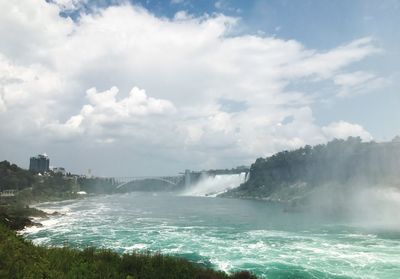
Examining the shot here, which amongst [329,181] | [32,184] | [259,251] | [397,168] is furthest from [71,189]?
[259,251]

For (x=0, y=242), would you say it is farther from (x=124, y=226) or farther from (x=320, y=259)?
(x=124, y=226)

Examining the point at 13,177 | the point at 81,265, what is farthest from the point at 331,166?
the point at 81,265

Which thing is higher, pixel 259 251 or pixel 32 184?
pixel 32 184

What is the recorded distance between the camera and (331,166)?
154m

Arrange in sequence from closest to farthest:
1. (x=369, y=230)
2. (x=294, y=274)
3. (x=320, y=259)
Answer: (x=294, y=274) → (x=320, y=259) → (x=369, y=230)

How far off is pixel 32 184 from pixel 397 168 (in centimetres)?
14082

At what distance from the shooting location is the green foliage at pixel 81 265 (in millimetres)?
16641

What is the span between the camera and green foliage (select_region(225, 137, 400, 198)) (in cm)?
12862

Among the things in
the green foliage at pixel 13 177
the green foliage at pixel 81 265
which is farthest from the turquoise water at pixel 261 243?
the green foliage at pixel 13 177

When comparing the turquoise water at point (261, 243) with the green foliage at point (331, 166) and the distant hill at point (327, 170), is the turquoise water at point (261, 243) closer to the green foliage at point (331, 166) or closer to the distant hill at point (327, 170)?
the distant hill at point (327, 170)

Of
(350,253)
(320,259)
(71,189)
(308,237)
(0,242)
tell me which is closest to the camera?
(0,242)

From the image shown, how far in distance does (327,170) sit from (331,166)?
8.09 ft

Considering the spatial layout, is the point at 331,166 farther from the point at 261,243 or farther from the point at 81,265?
the point at 81,265

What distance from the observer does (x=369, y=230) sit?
6338 cm
